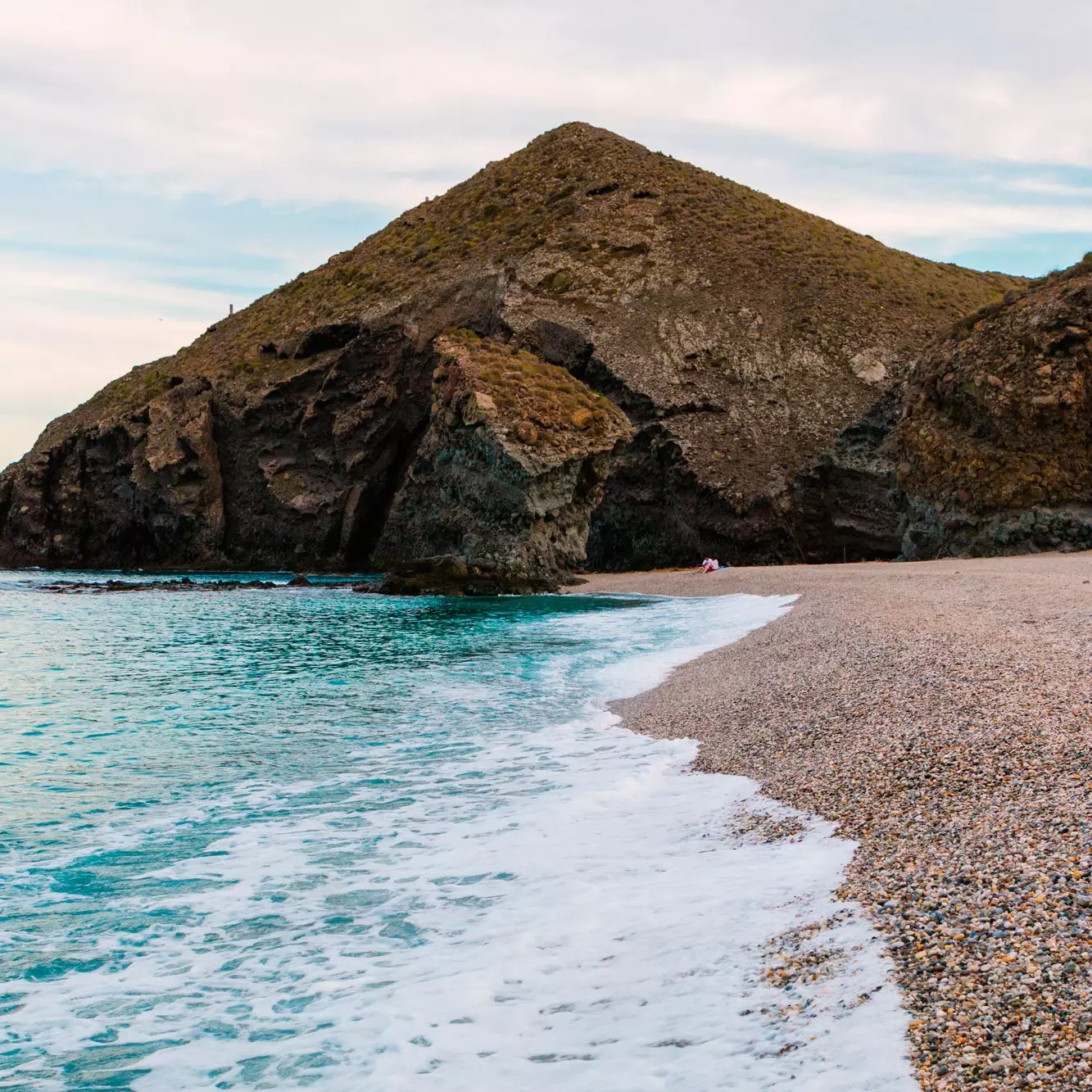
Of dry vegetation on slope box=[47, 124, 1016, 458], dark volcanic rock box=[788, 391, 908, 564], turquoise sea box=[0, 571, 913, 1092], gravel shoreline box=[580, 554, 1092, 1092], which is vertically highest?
dry vegetation on slope box=[47, 124, 1016, 458]

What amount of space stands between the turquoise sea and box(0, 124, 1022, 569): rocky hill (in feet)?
107

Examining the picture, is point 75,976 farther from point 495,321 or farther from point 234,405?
point 234,405

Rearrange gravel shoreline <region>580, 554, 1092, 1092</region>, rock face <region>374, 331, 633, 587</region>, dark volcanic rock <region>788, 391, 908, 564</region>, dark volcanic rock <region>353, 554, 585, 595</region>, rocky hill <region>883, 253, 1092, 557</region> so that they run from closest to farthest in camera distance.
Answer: gravel shoreline <region>580, 554, 1092, 1092</region>
rocky hill <region>883, 253, 1092, 557</region>
dark volcanic rock <region>353, 554, 585, 595</region>
rock face <region>374, 331, 633, 587</region>
dark volcanic rock <region>788, 391, 908, 564</region>

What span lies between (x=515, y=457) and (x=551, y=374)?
832 cm

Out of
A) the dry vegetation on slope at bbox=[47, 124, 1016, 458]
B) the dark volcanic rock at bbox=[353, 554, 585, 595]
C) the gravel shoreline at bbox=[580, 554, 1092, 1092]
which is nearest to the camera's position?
the gravel shoreline at bbox=[580, 554, 1092, 1092]

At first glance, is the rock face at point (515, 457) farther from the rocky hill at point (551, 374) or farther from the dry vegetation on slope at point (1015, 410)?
the dry vegetation on slope at point (1015, 410)

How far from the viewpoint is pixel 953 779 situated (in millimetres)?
6766

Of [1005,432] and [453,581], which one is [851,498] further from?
[453,581]

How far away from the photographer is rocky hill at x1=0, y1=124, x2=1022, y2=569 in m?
54.3

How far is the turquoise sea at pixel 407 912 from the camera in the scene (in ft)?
14.6

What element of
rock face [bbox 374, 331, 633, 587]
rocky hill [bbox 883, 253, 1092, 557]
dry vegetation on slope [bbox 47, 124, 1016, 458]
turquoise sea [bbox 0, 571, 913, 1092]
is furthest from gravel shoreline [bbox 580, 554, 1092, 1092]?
dry vegetation on slope [bbox 47, 124, 1016, 458]

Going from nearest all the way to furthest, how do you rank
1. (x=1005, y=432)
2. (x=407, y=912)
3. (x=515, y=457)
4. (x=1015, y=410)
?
(x=407, y=912) → (x=1015, y=410) → (x=1005, y=432) → (x=515, y=457)

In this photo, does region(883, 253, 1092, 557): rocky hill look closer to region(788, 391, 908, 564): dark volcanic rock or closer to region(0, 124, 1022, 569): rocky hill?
region(788, 391, 908, 564): dark volcanic rock

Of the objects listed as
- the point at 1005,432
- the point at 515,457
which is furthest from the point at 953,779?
the point at 1005,432
